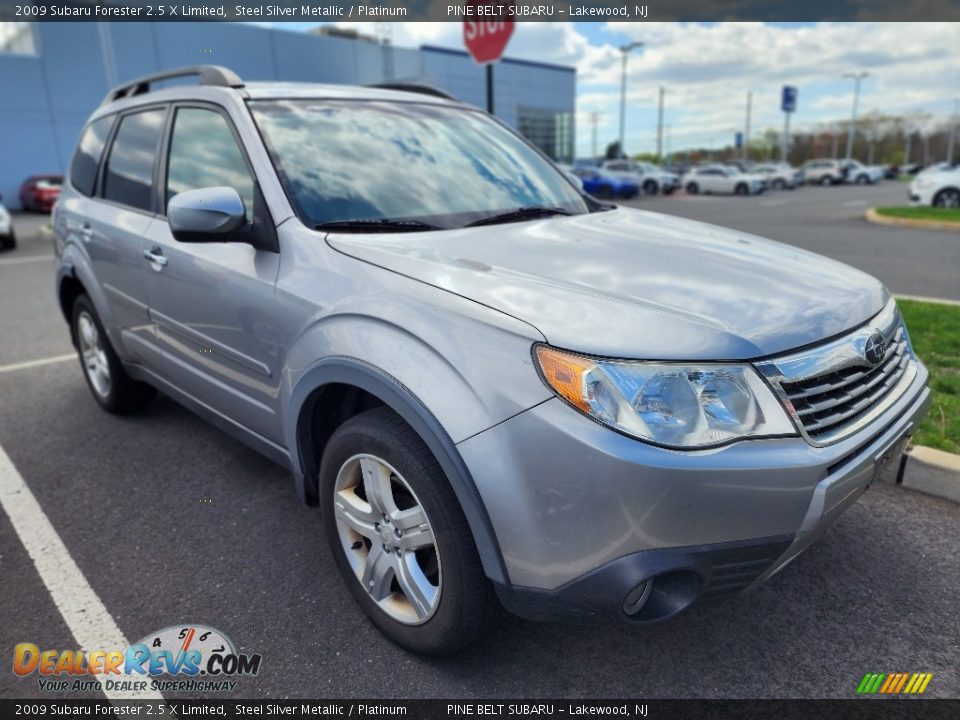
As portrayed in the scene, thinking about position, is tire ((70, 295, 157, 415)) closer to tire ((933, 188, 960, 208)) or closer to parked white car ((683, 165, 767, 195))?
tire ((933, 188, 960, 208))

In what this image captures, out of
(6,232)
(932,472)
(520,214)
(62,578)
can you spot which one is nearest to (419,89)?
(520,214)

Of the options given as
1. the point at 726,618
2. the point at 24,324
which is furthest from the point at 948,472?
the point at 24,324

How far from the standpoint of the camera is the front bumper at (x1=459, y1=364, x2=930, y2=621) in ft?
5.53

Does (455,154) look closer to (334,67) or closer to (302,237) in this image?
(302,237)

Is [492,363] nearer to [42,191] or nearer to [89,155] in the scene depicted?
[89,155]

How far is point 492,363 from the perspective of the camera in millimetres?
1821

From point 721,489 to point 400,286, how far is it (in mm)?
1055

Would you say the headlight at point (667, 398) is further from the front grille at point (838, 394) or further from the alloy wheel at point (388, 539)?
the alloy wheel at point (388, 539)

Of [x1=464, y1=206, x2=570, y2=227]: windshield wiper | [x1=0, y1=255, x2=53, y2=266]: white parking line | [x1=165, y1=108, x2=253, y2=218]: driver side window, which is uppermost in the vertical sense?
[x1=165, y1=108, x2=253, y2=218]: driver side window

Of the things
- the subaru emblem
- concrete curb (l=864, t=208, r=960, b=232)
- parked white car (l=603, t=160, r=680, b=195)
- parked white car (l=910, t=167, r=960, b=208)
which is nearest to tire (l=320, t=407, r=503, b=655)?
the subaru emblem

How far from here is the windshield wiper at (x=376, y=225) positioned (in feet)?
8.25

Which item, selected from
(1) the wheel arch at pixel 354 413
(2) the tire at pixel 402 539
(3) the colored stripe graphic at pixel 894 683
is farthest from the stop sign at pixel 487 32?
(3) the colored stripe graphic at pixel 894 683

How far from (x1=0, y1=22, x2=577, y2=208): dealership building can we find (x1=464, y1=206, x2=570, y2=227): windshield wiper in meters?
20.7

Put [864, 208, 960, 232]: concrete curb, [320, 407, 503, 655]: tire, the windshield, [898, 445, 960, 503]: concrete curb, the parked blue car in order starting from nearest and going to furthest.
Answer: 1. [320, 407, 503, 655]: tire
2. the windshield
3. [898, 445, 960, 503]: concrete curb
4. [864, 208, 960, 232]: concrete curb
5. the parked blue car
